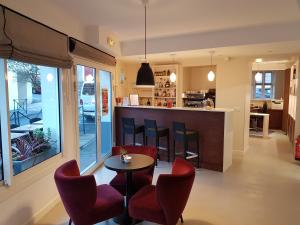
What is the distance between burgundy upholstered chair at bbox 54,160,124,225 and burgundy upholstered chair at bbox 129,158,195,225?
9.1 inches

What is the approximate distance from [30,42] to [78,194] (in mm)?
1742

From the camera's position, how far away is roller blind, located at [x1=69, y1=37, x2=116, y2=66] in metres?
3.48

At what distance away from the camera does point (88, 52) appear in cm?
392

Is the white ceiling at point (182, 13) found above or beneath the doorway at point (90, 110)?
above

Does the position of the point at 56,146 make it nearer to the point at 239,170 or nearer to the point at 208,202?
the point at 208,202

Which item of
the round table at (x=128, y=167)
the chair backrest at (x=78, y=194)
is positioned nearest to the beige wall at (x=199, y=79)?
the round table at (x=128, y=167)

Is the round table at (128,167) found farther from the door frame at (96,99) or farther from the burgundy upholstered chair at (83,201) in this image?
the door frame at (96,99)

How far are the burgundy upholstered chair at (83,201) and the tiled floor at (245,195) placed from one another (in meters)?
0.53

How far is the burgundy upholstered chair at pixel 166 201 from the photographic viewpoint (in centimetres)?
220

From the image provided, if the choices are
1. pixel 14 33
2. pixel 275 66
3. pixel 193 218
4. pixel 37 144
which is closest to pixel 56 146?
pixel 37 144

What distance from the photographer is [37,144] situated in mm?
3121

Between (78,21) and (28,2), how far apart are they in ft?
3.82

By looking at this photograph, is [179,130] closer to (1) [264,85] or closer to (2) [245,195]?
(2) [245,195]

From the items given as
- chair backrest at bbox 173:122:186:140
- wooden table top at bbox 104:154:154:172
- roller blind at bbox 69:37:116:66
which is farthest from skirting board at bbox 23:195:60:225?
chair backrest at bbox 173:122:186:140
